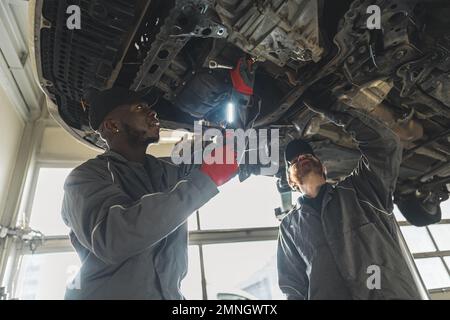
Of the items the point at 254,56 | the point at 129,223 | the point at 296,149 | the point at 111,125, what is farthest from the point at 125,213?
the point at 296,149

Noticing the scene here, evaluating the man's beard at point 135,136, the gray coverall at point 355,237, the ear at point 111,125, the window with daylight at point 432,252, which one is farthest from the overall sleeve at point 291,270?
the window with daylight at point 432,252

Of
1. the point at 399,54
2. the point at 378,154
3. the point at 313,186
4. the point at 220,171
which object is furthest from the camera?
the point at 313,186

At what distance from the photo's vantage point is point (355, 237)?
129 centimetres

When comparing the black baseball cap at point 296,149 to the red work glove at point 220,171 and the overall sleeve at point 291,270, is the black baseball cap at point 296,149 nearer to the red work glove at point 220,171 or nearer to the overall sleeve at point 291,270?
the overall sleeve at point 291,270

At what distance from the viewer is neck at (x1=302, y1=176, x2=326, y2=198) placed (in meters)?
1.55

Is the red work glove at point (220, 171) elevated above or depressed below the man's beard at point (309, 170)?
below

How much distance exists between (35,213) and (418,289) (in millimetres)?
3017

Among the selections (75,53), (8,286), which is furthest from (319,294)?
(8,286)

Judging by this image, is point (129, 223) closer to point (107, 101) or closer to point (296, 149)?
point (107, 101)

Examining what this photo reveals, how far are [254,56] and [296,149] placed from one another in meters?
0.64

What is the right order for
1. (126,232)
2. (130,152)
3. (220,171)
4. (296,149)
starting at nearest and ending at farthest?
(126,232), (220,171), (130,152), (296,149)

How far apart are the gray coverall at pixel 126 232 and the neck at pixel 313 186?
0.78m

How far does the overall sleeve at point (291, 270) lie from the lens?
1.49 m

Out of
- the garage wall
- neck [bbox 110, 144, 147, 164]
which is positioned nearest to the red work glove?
neck [bbox 110, 144, 147, 164]
